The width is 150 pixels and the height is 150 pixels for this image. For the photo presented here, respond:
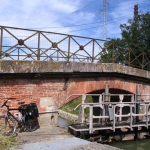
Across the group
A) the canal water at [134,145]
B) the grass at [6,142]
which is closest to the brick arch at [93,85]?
the canal water at [134,145]

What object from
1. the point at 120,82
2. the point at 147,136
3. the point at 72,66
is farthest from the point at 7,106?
the point at 147,136

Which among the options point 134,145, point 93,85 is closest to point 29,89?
point 93,85

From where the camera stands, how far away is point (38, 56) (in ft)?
29.1

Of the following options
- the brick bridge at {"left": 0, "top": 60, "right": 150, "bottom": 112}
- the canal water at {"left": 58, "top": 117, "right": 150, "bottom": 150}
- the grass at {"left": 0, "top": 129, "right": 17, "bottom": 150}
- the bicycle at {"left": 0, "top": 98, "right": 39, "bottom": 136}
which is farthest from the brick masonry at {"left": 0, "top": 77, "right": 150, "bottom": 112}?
the canal water at {"left": 58, "top": 117, "right": 150, "bottom": 150}

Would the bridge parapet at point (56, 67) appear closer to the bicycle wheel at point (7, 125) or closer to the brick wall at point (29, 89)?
the brick wall at point (29, 89)

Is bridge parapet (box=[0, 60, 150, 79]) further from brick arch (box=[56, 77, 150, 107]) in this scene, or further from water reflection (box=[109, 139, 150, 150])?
water reflection (box=[109, 139, 150, 150])

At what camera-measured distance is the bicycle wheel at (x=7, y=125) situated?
754 cm

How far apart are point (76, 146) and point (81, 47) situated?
185 inches

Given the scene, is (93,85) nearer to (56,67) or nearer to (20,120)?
(56,67)

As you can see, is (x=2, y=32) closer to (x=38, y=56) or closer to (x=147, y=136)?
(x=38, y=56)

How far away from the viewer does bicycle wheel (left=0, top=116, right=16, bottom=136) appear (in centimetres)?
754

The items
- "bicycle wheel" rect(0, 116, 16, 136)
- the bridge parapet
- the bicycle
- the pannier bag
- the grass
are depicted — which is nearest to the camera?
the grass

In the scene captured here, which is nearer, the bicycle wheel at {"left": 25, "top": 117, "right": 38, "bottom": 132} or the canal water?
the bicycle wheel at {"left": 25, "top": 117, "right": 38, "bottom": 132}

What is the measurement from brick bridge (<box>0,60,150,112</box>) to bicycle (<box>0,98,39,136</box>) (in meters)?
0.41
